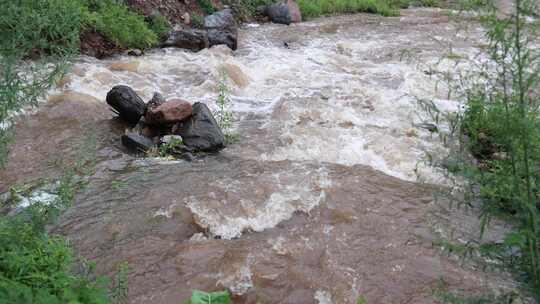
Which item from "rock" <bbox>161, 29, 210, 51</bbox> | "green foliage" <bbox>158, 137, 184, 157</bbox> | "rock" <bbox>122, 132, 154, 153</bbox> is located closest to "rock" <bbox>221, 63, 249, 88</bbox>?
"rock" <bbox>161, 29, 210, 51</bbox>

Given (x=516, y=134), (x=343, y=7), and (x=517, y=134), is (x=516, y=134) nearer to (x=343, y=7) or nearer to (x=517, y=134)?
(x=517, y=134)

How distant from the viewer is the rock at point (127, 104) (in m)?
7.16

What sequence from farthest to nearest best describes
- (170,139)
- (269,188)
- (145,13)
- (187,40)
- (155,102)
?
(145,13) → (187,40) → (155,102) → (170,139) → (269,188)

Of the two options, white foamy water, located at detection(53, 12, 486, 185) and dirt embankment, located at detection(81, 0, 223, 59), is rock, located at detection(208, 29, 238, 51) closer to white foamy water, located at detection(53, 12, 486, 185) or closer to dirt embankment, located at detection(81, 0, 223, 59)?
white foamy water, located at detection(53, 12, 486, 185)

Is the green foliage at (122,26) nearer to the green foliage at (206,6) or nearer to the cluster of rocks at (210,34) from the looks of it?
the cluster of rocks at (210,34)

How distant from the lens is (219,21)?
40.6ft

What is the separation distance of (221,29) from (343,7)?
623 centimetres

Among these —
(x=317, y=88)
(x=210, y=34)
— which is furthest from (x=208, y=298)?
(x=210, y=34)

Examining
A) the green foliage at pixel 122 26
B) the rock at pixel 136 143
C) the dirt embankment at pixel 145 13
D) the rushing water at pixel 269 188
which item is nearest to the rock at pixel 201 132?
the rushing water at pixel 269 188

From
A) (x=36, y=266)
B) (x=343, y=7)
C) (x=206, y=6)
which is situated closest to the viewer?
(x=36, y=266)

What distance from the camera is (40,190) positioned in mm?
5195

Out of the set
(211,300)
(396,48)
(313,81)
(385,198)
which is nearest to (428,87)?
(313,81)

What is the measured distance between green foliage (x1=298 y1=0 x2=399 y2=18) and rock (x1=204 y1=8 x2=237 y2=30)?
378cm

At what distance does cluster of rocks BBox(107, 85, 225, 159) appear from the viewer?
6.57m
